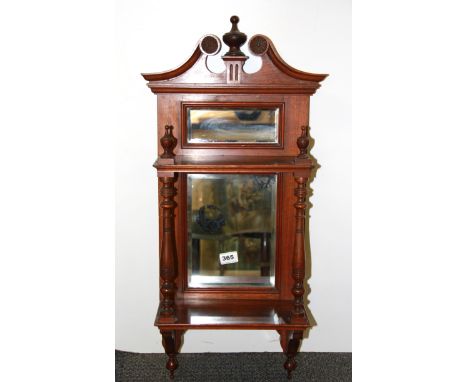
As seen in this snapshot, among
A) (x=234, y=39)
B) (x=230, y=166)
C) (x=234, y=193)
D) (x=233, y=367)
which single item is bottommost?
(x=233, y=367)

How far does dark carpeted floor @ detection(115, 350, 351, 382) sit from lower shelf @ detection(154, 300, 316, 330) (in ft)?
1.04

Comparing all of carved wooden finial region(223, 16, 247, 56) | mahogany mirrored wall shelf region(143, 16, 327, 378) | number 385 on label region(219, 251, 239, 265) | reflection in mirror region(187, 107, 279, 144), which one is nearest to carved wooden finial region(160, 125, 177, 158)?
mahogany mirrored wall shelf region(143, 16, 327, 378)

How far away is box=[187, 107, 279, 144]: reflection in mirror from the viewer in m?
1.82

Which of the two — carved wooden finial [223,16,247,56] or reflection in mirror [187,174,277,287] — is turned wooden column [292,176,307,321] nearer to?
reflection in mirror [187,174,277,287]

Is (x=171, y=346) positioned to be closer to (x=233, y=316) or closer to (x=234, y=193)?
(x=233, y=316)

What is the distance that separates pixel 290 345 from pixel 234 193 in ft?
2.25

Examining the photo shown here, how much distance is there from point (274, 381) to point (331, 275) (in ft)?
1.76

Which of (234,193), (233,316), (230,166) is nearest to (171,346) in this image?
(233,316)

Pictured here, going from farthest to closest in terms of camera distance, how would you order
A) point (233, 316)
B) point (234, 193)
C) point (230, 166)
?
point (234, 193) → point (233, 316) → point (230, 166)

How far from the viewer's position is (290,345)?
182 cm

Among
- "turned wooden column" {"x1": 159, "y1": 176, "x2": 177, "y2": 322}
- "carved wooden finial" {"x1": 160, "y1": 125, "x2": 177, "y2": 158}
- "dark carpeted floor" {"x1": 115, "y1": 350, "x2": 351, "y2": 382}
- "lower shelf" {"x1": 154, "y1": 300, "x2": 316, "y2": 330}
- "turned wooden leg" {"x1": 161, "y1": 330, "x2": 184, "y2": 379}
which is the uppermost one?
"carved wooden finial" {"x1": 160, "y1": 125, "x2": 177, "y2": 158}

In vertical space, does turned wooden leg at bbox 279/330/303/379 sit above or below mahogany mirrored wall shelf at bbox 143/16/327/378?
below

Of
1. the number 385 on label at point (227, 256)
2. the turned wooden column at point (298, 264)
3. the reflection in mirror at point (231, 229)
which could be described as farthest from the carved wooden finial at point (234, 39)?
the number 385 on label at point (227, 256)

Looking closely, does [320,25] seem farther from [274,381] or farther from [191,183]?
[274,381]
